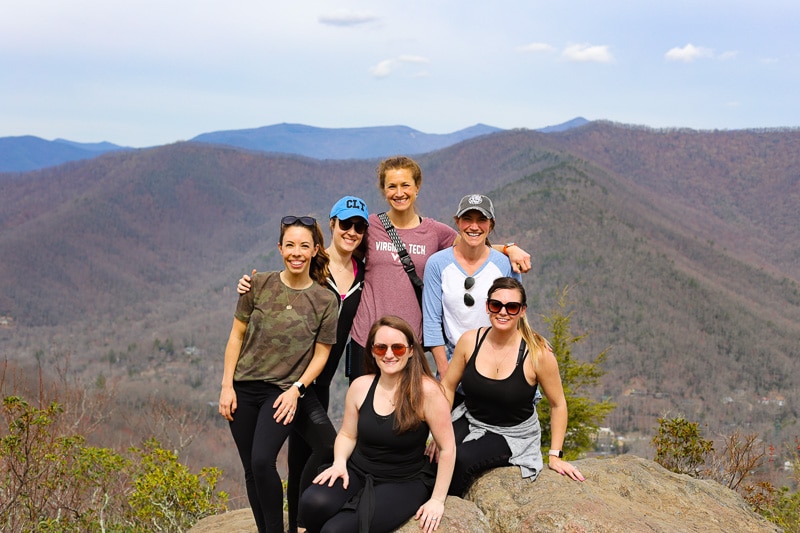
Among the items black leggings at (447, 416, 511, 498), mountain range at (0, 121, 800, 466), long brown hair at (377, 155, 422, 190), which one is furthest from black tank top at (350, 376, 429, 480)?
mountain range at (0, 121, 800, 466)

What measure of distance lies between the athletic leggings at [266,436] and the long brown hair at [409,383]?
0.74 m

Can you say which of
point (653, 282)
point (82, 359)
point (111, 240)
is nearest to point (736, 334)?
point (653, 282)

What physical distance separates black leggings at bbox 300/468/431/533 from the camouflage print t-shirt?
898 millimetres

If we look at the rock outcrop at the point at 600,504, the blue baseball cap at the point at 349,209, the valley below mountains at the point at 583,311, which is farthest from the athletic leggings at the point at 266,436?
the valley below mountains at the point at 583,311

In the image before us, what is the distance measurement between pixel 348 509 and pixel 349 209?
6.62 feet

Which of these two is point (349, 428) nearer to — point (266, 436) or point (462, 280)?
point (266, 436)

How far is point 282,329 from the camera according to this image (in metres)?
4.62

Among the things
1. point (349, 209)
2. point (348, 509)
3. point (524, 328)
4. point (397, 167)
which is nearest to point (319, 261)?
point (349, 209)

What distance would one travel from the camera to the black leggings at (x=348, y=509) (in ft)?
12.9

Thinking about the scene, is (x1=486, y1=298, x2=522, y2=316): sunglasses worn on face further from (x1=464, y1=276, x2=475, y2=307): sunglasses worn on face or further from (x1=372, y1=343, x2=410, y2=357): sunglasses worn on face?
(x1=372, y1=343, x2=410, y2=357): sunglasses worn on face

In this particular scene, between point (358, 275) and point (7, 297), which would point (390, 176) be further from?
point (7, 297)

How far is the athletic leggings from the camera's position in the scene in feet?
14.8

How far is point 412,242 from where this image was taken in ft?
17.0

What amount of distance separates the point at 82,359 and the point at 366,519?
120m
